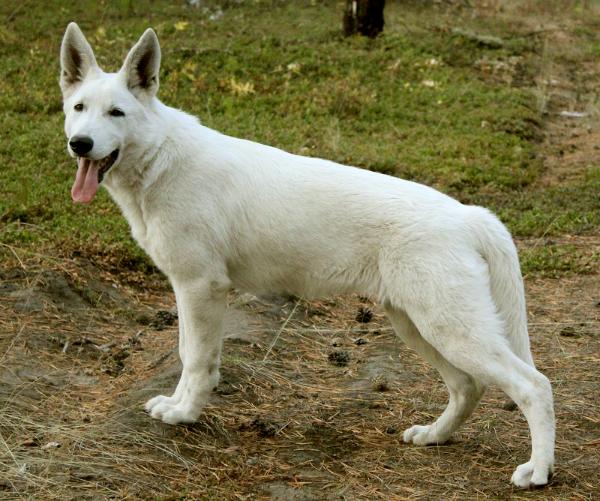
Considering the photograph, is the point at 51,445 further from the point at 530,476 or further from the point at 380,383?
the point at 530,476

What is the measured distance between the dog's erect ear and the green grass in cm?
265

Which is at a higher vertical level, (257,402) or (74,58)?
(74,58)

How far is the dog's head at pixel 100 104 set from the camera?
4598 mm

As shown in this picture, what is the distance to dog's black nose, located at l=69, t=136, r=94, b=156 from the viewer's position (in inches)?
177

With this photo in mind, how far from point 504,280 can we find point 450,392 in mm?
770

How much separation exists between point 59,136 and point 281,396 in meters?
6.42

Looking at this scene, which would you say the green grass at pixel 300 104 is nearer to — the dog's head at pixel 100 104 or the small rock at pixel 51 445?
the dog's head at pixel 100 104

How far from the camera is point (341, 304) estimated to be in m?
7.37

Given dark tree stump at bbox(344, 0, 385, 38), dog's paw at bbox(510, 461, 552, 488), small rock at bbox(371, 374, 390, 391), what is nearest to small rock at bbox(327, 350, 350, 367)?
small rock at bbox(371, 374, 390, 391)

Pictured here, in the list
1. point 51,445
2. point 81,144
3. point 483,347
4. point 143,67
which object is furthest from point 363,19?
point 51,445

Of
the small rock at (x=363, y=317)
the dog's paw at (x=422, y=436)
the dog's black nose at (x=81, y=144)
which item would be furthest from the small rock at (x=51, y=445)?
the small rock at (x=363, y=317)

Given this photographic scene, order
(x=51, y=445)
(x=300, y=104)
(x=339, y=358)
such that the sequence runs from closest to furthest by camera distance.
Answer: (x=51, y=445) → (x=339, y=358) → (x=300, y=104)

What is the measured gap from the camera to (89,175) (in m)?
4.70

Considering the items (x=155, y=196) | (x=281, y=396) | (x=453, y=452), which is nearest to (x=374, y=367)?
(x=281, y=396)
